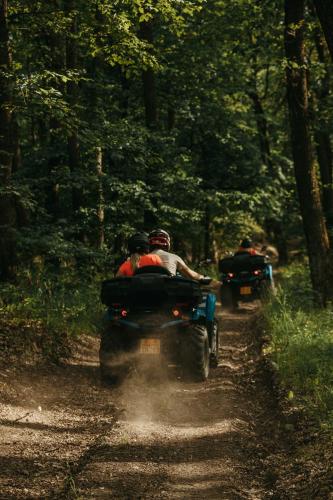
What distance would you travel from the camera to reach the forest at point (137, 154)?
10484 millimetres

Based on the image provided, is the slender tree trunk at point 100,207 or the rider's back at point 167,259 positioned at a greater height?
the slender tree trunk at point 100,207

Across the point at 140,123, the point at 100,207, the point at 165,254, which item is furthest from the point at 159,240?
the point at 140,123

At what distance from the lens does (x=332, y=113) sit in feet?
49.7

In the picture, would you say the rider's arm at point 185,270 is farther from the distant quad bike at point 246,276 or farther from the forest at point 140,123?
the distant quad bike at point 246,276

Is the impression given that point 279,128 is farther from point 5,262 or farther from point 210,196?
point 5,262

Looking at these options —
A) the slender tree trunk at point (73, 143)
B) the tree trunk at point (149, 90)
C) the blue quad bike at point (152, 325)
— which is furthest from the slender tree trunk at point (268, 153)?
the blue quad bike at point (152, 325)

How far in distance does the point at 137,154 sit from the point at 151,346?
307 inches

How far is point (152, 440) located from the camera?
251 inches

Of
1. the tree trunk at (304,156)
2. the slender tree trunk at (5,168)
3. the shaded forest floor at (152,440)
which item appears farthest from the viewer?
the tree trunk at (304,156)

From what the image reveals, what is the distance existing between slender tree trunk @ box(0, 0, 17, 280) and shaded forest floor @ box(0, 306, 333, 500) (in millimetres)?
2548

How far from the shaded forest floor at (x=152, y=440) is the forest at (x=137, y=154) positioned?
60 centimetres

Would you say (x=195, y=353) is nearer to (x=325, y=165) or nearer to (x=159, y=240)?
(x=159, y=240)

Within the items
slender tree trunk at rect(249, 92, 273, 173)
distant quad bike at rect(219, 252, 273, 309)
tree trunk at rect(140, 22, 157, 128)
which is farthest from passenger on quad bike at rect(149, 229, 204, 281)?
slender tree trunk at rect(249, 92, 273, 173)

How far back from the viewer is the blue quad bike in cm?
853
